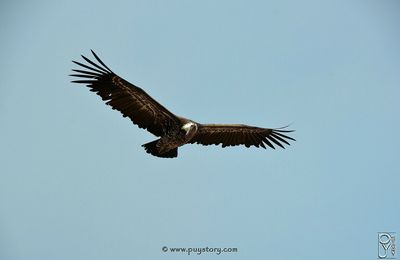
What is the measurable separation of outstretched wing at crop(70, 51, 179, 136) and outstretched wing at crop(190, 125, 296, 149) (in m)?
1.27

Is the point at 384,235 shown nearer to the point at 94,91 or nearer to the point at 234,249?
the point at 234,249

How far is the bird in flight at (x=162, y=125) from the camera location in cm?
1741

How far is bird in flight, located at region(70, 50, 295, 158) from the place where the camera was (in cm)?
1741

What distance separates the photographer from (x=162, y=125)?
61.2ft

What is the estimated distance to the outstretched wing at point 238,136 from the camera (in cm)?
1967

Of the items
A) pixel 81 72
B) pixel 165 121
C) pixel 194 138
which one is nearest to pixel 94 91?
pixel 81 72

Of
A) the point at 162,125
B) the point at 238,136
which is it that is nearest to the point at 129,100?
the point at 162,125

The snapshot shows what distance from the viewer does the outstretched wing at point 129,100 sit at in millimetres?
17297

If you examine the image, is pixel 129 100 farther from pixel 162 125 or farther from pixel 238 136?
pixel 238 136

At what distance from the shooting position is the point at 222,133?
65.5 ft

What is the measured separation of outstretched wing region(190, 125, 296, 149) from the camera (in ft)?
64.5

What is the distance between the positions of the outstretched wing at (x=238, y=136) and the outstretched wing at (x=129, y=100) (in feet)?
4.17

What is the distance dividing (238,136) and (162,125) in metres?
2.81

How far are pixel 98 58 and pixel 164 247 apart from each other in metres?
5.72
